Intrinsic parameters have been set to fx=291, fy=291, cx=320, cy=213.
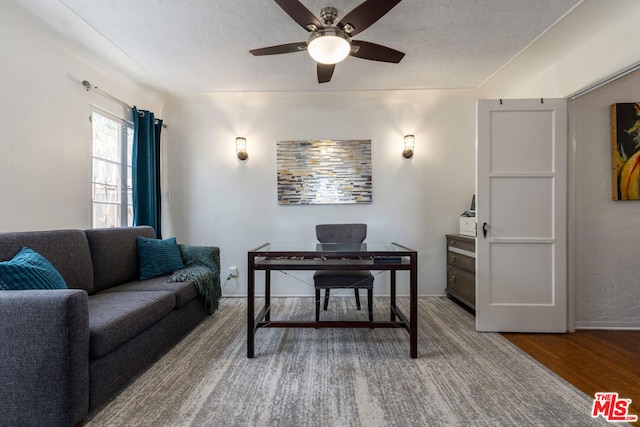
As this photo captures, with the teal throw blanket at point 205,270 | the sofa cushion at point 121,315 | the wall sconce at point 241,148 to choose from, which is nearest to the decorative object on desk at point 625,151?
the wall sconce at point 241,148

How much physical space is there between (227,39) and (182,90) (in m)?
1.42

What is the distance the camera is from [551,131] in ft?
8.51

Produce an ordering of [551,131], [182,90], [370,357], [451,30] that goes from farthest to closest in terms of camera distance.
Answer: [182,90] < [551,131] < [451,30] < [370,357]

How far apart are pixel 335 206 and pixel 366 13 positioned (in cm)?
222

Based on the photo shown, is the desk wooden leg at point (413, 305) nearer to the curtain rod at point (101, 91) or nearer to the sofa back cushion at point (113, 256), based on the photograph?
the sofa back cushion at point (113, 256)

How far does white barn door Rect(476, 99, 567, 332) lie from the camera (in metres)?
2.58

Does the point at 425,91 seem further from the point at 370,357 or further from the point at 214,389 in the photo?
the point at 214,389

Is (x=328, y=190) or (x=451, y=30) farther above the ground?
(x=451, y=30)

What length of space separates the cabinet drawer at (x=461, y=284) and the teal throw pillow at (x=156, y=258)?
2921 millimetres

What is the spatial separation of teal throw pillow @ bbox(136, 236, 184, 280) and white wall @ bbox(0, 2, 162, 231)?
581 millimetres

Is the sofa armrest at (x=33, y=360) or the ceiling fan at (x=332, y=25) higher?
the ceiling fan at (x=332, y=25)

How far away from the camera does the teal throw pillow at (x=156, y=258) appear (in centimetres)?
267

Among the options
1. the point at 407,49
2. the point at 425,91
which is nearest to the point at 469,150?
the point at 425,91

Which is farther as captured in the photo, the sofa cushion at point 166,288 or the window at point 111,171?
the window at point 111,171
